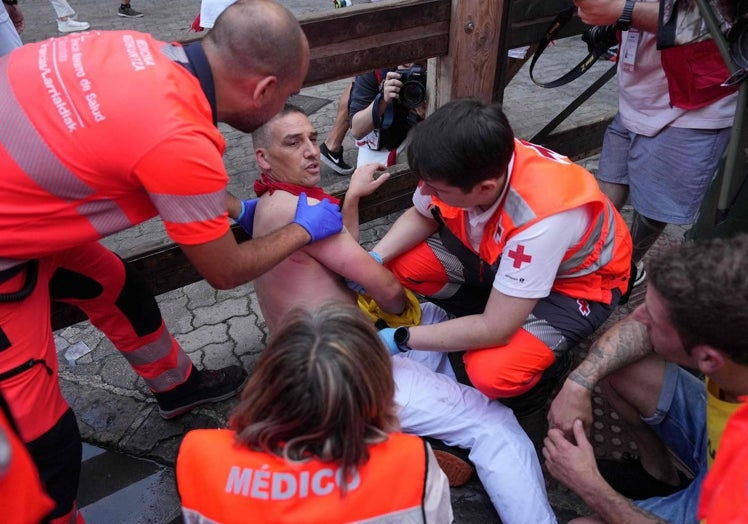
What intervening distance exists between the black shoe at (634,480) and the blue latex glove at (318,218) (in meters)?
1.35

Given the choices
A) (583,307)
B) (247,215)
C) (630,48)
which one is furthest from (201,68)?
(630,48)

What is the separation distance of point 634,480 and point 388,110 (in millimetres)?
2281

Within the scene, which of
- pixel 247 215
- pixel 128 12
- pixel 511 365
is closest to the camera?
pixel 511 365

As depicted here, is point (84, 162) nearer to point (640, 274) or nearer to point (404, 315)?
point (404, 315)

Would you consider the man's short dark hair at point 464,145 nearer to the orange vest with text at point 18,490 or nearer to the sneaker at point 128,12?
the orange vest with text at point 18,490

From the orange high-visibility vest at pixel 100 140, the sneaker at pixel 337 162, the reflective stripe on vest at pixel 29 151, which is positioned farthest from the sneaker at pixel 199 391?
the sneaker at pixel 337 162

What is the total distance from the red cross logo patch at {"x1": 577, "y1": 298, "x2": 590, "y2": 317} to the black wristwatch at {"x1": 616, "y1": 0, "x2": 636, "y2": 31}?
45.0 inches

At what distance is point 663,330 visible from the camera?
4.93 feet

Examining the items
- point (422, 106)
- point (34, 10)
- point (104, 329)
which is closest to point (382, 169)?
point (422, 106)

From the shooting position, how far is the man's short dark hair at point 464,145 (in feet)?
5.92

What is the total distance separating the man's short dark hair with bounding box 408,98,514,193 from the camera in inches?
71.0

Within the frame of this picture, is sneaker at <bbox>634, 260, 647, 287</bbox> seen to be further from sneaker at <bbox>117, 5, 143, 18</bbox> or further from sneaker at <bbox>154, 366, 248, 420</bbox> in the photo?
sneaker at <bbox>117, 5, 143, 18</bbox>

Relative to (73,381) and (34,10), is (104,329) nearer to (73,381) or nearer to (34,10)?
(73,381)

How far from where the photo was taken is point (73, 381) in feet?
9.08
